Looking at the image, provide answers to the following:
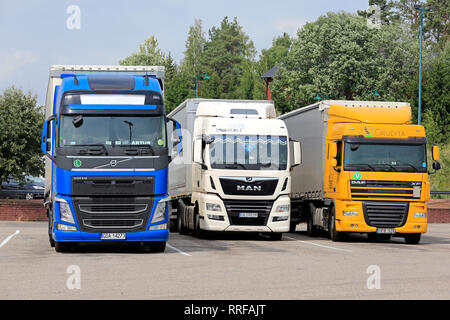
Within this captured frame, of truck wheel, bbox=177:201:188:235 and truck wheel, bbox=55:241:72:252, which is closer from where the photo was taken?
truck wheel, bbox=55:241:72:252

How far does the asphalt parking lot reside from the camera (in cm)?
1235

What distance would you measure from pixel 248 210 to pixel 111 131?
7.05 metres

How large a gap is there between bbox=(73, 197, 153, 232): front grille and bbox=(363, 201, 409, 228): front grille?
804 cm

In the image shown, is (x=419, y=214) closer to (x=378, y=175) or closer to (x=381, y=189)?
(x=381, y=189)

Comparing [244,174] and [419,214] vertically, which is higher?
[244,174]

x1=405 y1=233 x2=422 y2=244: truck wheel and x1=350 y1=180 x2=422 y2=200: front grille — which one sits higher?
x1=350 y1=180 x2=422 y2=200: front grille

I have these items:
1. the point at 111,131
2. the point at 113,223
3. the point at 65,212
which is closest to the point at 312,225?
the point at 113,223

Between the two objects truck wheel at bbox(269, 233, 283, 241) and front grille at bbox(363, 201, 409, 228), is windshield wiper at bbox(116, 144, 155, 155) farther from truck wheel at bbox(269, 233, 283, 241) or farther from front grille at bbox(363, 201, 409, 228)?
front grille at bbox(363, 201, 409, 228)

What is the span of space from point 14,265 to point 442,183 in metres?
44.8

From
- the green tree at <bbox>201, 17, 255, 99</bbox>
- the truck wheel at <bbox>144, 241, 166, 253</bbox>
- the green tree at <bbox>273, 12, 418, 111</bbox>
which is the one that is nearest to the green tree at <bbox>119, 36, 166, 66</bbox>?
the green tree at <bbox>201, 17, 255, 99</bbox>

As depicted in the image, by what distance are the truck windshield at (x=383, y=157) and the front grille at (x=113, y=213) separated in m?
7.76

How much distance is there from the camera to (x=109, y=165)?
19094 millimetres

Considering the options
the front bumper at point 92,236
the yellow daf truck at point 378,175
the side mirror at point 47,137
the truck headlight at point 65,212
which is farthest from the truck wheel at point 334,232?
the truck headlight at point 65,212
